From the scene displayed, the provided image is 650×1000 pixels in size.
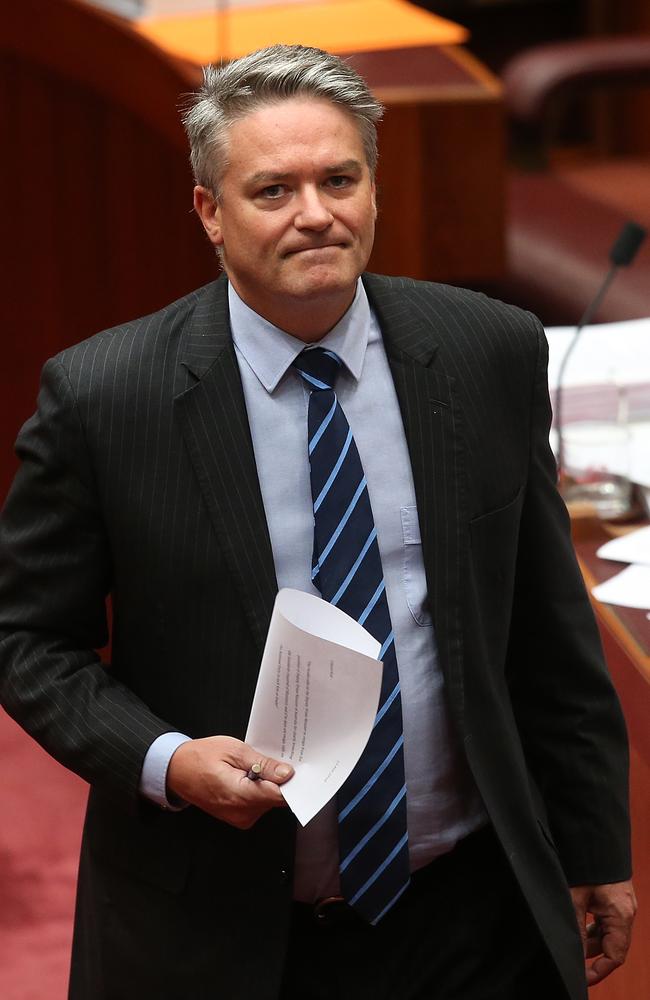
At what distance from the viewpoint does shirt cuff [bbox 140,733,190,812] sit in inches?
48.0

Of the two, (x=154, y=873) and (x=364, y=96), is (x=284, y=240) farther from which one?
(x=154, y=873)

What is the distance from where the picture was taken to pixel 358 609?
1251mm

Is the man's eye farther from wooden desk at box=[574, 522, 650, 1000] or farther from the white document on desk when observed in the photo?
wooden desk at box=[574, 522, 650, 1000]

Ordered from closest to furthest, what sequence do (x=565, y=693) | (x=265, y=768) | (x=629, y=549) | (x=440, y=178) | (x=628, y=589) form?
(x=265, y=768) < (x=565, y=693) < (x=628, y=589) < (x=629, y=549) < (x=440, y=178)

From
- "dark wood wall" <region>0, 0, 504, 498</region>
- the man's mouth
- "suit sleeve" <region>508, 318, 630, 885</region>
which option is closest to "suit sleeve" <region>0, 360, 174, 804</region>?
the man's mouth

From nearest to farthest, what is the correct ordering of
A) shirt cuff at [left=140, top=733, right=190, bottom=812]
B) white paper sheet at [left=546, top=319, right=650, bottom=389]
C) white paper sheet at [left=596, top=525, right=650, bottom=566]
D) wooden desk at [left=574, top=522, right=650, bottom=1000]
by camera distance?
shirt cuff at [left=140, top=733, right=190, bottom=812], wooden desk at [left=574, top=522, right=650, bottom=1000], white paper sheet at [left=596, top=525, right=650, bottom=566], white paper sheet at [left=546, top=319, right=650, bottom=389]

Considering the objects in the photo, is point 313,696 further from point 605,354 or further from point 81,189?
point 81,189

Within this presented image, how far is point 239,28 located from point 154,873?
9.79 feet

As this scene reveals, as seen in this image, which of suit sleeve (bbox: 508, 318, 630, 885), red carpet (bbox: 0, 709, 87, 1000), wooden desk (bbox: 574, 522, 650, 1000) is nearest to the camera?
suit sleeve (bbox: 508, 318, 630, 885)

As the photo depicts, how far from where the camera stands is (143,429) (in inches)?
49.2

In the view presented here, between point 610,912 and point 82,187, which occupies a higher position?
point 82,187

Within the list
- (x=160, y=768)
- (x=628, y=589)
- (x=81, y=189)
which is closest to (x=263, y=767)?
(x=160, y=768)

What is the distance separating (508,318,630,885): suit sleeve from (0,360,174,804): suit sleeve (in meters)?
0.37

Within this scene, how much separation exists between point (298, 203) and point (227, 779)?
46 centimetres
